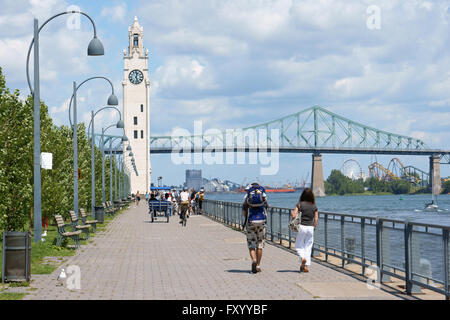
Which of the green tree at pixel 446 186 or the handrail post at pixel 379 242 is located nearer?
the handrail post at pixel 379 242

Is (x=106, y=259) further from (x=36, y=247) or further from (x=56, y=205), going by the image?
(x=56, y=205)

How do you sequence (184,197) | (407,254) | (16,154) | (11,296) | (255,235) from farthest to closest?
(184,197), (16,154), (255,235), (407,254), (11,296)

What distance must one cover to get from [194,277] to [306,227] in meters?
2.33

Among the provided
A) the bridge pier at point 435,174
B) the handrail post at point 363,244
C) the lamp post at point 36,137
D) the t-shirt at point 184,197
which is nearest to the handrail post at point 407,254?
the handrail post at point 363,244

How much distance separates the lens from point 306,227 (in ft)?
44.7

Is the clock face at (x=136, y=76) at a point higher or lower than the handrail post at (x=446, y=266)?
higher

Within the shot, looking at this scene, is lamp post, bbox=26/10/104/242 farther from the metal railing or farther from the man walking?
the man walking

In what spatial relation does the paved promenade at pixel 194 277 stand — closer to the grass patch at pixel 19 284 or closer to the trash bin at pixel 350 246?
the grass patch at pixel 19 284

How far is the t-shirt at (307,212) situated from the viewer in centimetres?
1363

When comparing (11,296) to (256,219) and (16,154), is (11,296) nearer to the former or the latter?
(256,219)

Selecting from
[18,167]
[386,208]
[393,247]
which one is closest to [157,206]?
[18,167]

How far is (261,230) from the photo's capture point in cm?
1352

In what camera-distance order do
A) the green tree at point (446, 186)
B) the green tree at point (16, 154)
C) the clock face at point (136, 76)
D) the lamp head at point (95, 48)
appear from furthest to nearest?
the green tree at point (446, 186)
the clock face at point (136, 76)
the lamp head at point (95, 48)
the green tree at point (16, 154)

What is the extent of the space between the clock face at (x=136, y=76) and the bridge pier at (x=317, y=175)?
111 ft
